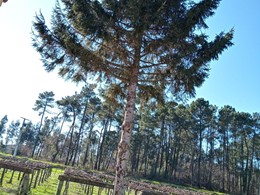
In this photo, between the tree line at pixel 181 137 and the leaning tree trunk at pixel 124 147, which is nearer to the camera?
the leaning tree trunk at pixel 124 147

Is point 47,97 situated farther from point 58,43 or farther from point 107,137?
point 58,43

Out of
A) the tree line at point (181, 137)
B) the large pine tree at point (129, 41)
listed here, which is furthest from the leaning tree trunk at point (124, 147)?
the tree line at point (181, 137)

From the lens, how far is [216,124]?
148ft

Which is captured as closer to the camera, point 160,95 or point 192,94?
point 192,94

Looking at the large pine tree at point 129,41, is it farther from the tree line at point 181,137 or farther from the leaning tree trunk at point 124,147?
the tree line at point 181,137

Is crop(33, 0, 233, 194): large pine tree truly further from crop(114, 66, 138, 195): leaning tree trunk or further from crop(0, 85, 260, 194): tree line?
crop(0, 85, 260, 194): tree line

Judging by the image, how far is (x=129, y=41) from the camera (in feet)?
27.0

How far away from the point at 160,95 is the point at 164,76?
1.21 metres

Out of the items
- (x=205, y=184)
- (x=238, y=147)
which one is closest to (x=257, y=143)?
(x=238, y=147)

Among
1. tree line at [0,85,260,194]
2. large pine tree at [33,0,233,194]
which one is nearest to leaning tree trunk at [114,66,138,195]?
large pine tree at [33,0,233,194]

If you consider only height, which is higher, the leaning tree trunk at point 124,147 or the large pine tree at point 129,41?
the large pine tree at point 129,41

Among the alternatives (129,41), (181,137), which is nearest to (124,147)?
(129,41)

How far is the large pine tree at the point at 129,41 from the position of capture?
718cm

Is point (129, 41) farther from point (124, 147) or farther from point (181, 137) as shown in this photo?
point (181, 137)
